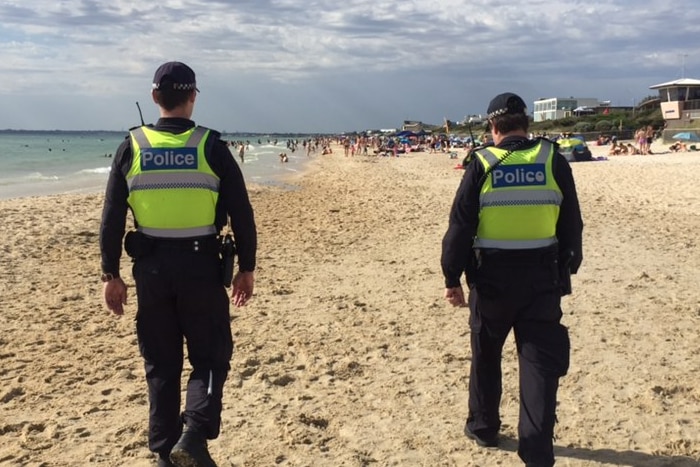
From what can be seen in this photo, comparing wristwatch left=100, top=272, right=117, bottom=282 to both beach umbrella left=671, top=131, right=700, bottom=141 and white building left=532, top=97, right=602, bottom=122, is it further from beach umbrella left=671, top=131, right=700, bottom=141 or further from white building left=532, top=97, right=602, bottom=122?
white building left=532, top=97, right=602, bottom=122

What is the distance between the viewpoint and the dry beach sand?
372 cm

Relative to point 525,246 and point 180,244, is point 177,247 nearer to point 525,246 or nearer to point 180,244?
point 180,244

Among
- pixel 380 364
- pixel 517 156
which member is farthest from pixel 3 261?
pixel 517 156

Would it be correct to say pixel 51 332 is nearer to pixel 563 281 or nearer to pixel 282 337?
pixel 282 337

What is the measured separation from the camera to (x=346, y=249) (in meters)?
10.1

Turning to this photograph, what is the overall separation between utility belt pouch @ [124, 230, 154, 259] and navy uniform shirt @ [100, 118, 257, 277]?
12 centimetres

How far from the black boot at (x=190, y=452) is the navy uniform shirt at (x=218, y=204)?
90 cm

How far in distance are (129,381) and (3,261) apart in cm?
565

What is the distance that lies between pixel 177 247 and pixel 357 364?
2372mm

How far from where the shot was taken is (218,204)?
3215 mm

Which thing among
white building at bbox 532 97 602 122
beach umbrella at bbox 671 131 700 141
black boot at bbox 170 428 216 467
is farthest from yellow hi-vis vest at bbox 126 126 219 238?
white building at bbox 532 97 602 122

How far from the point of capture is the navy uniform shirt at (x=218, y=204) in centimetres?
313

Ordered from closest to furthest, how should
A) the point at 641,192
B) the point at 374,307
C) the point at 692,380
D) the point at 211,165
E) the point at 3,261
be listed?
the point at 211,165, the point at 692,380, the point at 374,307, the point at 3,261, the point at 641,192

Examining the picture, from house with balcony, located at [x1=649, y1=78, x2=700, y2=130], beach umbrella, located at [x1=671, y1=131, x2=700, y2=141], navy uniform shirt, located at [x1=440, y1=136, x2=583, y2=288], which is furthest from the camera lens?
house with balcony, located at [x1=649, y1=78, x2=700, y2=130]
